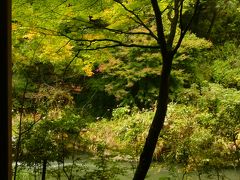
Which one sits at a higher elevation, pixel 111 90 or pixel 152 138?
pixel 111 90

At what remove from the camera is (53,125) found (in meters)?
3.99

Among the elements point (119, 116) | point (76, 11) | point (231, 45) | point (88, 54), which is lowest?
point (119, 116)

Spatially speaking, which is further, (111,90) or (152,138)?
(111,90)

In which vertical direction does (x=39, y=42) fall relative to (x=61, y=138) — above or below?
above

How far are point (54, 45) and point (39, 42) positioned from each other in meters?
0.21

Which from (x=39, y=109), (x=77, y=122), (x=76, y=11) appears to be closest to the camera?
(x=76, y=11)

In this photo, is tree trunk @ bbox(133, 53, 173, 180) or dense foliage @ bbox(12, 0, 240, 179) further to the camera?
dense foliage @ bbox(12, 0, 240, 179)

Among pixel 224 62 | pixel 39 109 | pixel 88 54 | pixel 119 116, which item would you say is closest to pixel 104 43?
pixel 88 54

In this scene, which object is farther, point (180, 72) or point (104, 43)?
point (180, 72)

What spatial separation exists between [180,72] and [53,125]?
19.6 feet

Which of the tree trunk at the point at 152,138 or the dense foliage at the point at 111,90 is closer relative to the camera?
the tree trunk at the point at 152,138

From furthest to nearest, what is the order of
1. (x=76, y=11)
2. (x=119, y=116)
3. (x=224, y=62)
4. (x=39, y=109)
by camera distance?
(x=224, y=62)
(x=119, y=116)
(x=39, y=109)
(x=76, y=11)

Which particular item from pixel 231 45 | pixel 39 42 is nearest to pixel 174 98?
pixel 231 45

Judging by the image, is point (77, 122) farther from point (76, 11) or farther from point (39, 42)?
point (76, 11)
